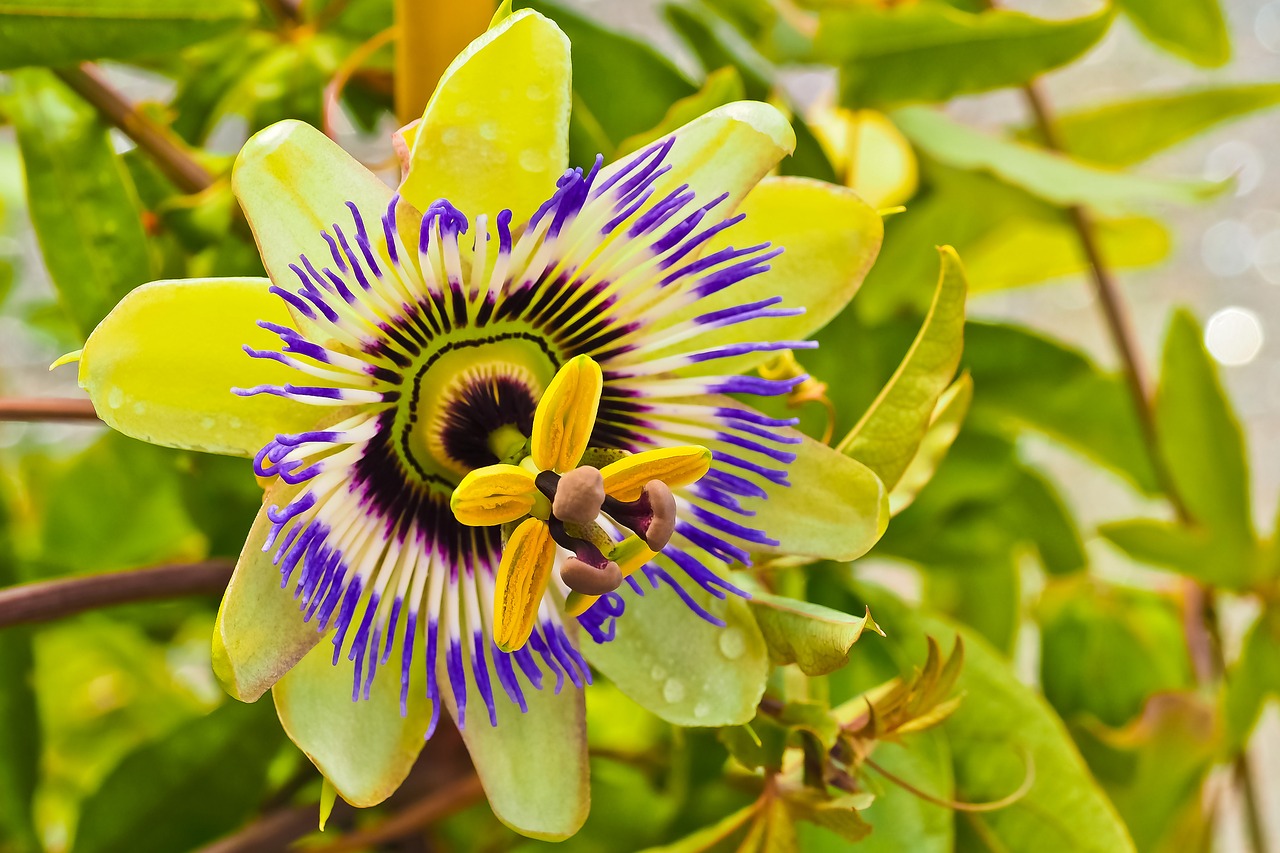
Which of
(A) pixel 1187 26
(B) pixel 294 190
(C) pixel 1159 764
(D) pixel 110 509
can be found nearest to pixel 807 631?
(B) pixel 294 190

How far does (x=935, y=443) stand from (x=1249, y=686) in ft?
1.59

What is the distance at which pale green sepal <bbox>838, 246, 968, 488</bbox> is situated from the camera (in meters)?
0.50

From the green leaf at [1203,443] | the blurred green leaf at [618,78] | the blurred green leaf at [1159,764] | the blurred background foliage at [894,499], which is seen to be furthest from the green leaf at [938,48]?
the blurred green leaf at [1159,764]

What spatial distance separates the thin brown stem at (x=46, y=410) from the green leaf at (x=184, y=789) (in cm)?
20

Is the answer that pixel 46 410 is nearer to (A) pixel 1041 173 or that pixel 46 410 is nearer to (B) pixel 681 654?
(B) pixel 681 654

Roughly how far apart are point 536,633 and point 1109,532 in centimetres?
54

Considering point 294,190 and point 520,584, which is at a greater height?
point 294,190

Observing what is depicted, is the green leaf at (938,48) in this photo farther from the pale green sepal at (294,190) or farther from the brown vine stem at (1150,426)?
the pale green sepal at (294,190)

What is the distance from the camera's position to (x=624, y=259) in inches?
19.5

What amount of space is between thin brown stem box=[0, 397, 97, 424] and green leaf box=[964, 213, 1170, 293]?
79cm

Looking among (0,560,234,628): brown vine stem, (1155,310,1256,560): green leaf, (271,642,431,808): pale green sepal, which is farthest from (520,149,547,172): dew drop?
(1155,310,1256,560): green leaf

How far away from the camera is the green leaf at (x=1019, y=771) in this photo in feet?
2.03

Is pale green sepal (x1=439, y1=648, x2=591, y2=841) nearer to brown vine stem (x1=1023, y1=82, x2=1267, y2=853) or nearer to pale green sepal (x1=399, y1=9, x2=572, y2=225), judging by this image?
pale green sepal (x1=399, y1=9, x2=572, y2=225)

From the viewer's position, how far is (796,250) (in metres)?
0.50
